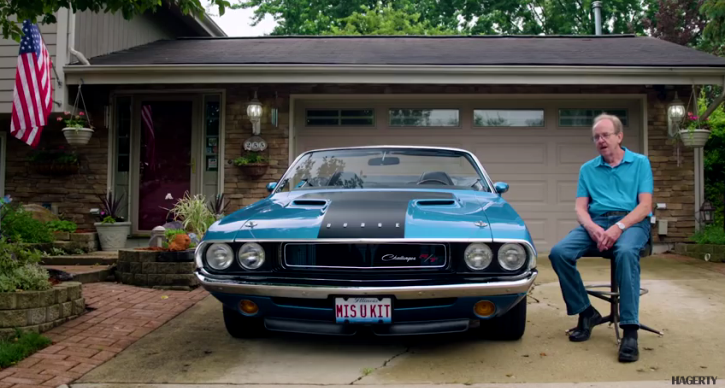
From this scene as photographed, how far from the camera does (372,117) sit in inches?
337

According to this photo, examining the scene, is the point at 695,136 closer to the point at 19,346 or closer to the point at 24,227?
the point at 19,346

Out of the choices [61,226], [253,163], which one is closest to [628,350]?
[253,163]

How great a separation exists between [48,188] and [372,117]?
16.0ft

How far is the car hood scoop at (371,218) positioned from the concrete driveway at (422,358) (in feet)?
2.47

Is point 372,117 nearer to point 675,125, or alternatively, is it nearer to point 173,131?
point 173,131

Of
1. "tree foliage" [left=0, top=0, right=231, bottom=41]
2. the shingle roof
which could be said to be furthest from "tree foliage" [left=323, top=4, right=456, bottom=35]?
"tree foliage" [left=0, top=0, right=231, bottom=41]

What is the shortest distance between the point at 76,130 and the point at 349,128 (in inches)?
147

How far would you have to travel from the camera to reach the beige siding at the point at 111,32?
8375 millimetres

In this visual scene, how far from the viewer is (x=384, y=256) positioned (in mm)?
3090

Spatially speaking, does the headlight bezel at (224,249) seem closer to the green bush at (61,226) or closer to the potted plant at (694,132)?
the green bush at (61,226)

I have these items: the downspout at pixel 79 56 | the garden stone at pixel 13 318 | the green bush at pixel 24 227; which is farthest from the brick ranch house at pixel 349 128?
the garden stone at pixel 13 318

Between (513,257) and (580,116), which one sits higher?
(580,116)

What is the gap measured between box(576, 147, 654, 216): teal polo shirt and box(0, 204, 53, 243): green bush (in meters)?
6.15

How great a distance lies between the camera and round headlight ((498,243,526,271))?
3049 mm
